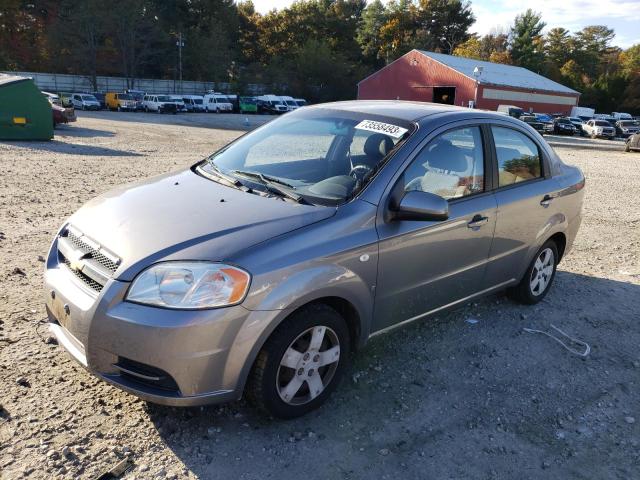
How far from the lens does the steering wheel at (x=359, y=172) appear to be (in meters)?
3.35

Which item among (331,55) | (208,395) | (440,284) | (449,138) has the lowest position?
(208,395)

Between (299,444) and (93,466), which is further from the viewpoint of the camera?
(299,444)

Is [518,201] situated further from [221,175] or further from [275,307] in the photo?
[275,307]

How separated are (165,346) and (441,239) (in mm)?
1990

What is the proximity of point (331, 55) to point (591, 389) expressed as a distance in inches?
2685

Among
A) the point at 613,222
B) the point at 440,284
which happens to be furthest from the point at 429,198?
the point at 613,222

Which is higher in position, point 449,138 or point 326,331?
point 449,138

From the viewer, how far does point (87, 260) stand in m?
2.92

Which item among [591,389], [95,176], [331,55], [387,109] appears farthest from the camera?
[331,55]

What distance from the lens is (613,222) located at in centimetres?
883

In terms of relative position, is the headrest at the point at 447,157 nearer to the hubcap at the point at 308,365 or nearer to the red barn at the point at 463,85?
the hubcap at the point at 308,365

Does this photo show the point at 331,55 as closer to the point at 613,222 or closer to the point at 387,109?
the point at 613,222

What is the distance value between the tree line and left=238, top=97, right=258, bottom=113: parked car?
1451 centimetres

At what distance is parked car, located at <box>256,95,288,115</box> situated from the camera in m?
49.6
